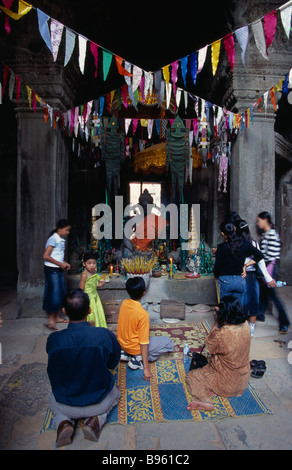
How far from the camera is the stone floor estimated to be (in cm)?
250

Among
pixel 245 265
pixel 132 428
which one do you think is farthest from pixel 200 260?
pixel 132 428

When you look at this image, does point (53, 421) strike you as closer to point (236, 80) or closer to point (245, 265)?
point (245, 265)

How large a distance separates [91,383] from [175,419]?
3.03 feet

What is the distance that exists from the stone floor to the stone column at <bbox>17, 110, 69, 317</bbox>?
147 centimetres

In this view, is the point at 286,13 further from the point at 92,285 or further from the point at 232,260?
the point at 92,285

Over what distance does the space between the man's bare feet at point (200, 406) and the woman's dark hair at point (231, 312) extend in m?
0.81

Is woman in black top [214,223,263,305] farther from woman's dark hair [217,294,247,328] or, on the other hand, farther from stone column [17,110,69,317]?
stone column [17,110,69,317]

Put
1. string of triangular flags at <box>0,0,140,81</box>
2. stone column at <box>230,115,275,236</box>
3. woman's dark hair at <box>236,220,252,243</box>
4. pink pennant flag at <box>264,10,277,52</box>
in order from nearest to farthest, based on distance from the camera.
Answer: string of triangular flags at <box>0,0,140,81</box>, pink pennant flag at <box>264,10,277,52</box>, woman's dark hair at <box>236,220,252,243</box>, stone column at <box>230,115,275,236</box>

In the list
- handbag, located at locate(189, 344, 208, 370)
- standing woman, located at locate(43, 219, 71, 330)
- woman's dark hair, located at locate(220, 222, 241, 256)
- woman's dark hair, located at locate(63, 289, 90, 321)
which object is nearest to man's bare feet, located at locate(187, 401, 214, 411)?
handbag, located at locate(189, 344, 208, 370)

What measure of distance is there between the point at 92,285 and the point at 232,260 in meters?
2.09

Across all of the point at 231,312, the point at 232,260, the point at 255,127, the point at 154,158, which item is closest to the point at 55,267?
the point at 232,260
